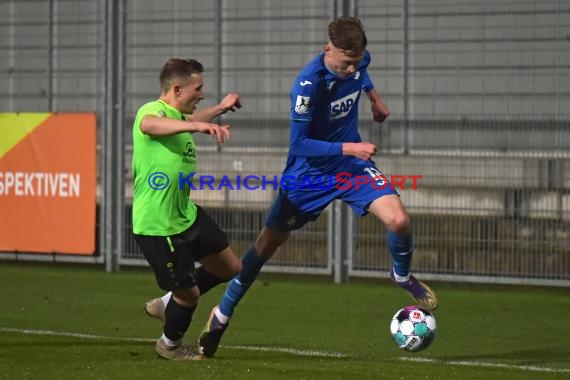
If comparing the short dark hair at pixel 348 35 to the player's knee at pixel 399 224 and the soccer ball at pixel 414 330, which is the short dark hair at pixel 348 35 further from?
the soccer ball at pixel 414 330

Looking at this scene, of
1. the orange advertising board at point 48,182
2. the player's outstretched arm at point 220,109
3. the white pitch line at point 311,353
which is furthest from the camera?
the orange advertising board at point 48,182

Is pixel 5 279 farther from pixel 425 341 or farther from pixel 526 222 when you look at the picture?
pixel 425 341

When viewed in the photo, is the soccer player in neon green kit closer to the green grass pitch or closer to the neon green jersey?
the neon green jersey

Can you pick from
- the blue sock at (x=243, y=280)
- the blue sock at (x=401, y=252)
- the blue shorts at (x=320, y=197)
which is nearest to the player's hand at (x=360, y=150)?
the blue shorts at (x=320, y=197)

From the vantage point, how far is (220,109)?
8.45 m

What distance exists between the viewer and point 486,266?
45.3 feet

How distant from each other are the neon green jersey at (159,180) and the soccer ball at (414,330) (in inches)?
58.5

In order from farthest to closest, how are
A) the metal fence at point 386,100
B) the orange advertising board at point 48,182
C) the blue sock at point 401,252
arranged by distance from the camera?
the orange advertising board at point 48,182, the metal fence at point 386,100, the blue sock at point 401,252

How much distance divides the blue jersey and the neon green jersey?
808 millimetres

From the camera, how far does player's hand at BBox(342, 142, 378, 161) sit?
8.07 metres

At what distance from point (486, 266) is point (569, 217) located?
1021 millimetres

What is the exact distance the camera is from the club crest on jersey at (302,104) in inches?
336

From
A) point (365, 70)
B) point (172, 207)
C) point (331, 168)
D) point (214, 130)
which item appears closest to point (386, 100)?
point (365, 70)

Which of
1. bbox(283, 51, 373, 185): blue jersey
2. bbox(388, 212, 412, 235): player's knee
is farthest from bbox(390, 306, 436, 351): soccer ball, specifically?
bbox(283, 51, 373, 185): blue jersey
